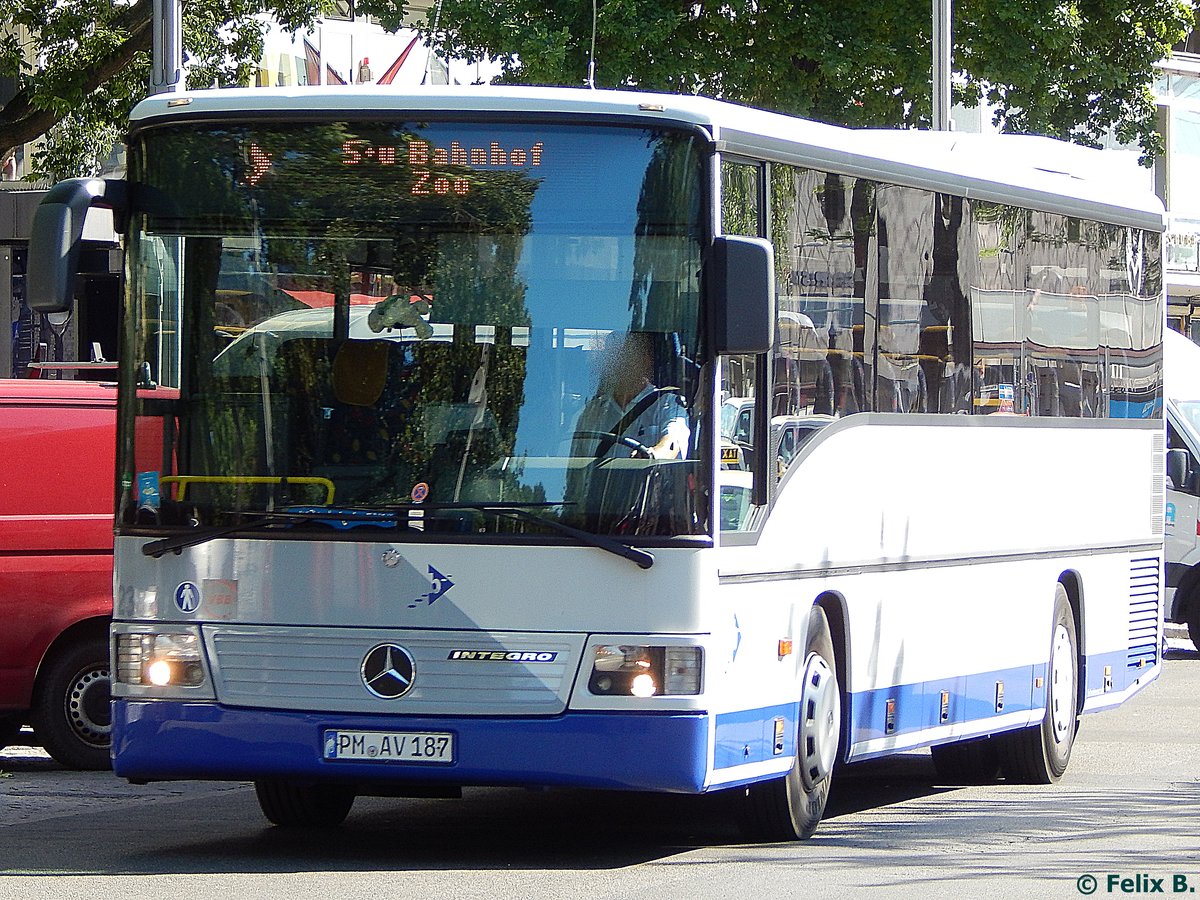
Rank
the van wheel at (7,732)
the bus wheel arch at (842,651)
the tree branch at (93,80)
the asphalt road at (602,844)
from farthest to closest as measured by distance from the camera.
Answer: the tree branch at (93,80) < the van wheel at (7,732) < the bus wheel arch at (842,651) < the asphalt road at (602,844)

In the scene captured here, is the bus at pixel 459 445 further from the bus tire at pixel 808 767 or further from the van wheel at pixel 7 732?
the van wheel at pixel 7 732

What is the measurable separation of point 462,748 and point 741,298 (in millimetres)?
1959

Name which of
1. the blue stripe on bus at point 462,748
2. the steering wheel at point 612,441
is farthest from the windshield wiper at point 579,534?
the blue stripe on bus at point 462,748

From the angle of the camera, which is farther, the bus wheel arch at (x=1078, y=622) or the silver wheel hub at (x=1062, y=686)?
the bus wheel arch at (x=1078, y=622)

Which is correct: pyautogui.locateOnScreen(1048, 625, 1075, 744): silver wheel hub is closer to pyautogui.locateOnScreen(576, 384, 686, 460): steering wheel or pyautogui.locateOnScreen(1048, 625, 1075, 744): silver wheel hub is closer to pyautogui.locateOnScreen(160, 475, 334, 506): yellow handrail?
pyautogui.locateOnScreen(576, 384, 686, 460): steering wheel

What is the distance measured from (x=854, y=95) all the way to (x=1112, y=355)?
14.2 metres

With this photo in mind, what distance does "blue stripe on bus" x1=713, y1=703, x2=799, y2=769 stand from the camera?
354 inches

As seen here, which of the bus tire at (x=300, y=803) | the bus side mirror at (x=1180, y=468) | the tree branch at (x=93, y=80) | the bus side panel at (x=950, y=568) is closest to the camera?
the bus side panel at (x=950, y=568)

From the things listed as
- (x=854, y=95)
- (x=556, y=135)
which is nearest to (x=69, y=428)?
(x=556, y=135)

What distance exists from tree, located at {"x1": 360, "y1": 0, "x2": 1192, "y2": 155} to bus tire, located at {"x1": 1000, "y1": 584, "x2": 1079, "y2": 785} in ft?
46.7

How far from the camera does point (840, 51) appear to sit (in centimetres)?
2688

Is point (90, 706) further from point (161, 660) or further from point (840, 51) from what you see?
point (840, 51)

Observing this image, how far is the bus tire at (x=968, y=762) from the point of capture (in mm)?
13070

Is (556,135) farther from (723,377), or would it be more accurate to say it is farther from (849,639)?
(849,639)
